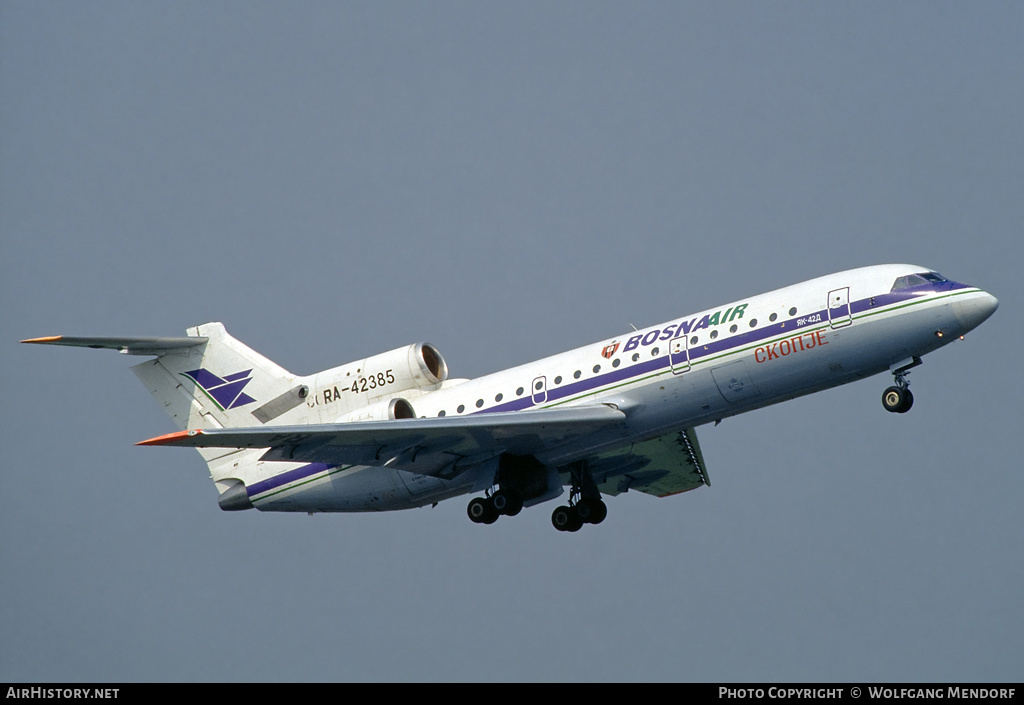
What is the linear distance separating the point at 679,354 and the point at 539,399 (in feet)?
11.1

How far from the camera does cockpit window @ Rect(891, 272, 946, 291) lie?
2656 cm

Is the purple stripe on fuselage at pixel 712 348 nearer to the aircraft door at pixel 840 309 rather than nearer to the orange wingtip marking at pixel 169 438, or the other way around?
the aircraft door at pixel 840 309

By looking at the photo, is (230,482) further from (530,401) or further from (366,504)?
(530,401)

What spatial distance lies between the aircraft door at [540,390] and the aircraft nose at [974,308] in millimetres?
8492

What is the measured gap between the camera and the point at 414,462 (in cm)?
2997

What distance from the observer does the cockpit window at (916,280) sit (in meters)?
26.6

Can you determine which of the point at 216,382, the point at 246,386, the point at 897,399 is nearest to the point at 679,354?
the point at 897,399

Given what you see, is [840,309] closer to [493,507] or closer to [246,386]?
[493,507]

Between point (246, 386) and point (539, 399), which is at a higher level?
point (246, 386)

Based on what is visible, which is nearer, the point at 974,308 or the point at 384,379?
the point at 974,308

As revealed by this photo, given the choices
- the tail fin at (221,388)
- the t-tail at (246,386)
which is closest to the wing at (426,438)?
the t-tail at (246,386)

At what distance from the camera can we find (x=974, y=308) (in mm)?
25875
